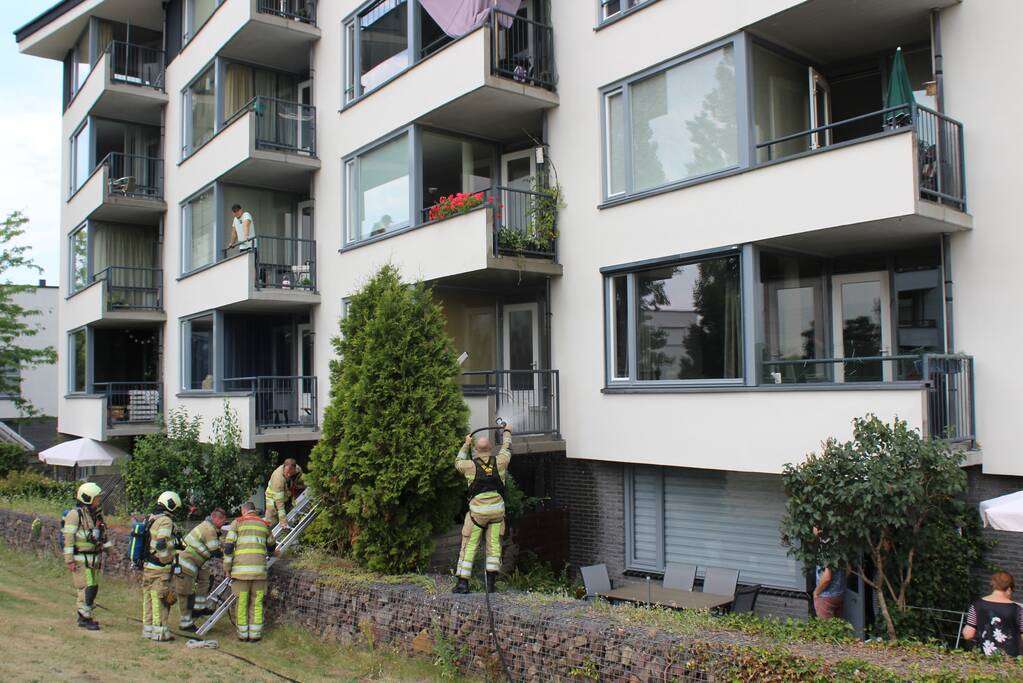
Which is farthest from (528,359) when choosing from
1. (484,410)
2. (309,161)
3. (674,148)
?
(309,161)

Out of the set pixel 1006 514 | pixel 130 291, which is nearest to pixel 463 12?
pixel 1006 514

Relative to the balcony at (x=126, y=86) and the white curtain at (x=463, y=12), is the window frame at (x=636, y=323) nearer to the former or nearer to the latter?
the white curtain at (x=463, y=12)

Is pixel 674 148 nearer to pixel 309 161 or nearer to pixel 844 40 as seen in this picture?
pixel 844 40

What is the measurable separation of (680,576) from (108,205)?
18.8 meters

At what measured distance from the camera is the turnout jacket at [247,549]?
11.5 meters

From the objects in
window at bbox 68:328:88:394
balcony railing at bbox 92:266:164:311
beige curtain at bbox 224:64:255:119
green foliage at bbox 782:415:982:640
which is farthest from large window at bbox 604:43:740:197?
window at bbox 68:328:88:394

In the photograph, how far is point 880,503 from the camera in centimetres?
845

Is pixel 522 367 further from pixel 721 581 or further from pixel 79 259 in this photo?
pixel 79 259

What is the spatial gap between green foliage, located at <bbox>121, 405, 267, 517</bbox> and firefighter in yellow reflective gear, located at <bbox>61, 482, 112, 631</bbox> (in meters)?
4.11

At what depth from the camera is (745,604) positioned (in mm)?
11547

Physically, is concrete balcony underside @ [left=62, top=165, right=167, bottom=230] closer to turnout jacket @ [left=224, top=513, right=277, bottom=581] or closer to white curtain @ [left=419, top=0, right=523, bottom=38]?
white curtain @ [left=419, top=0, right=523, bottom=38]

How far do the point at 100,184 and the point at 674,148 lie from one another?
17923mm

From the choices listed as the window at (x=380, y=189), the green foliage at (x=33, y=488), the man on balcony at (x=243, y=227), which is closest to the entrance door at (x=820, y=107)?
the window at (x=380, y=189)

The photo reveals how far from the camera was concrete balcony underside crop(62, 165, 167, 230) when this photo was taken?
77.6 ft
